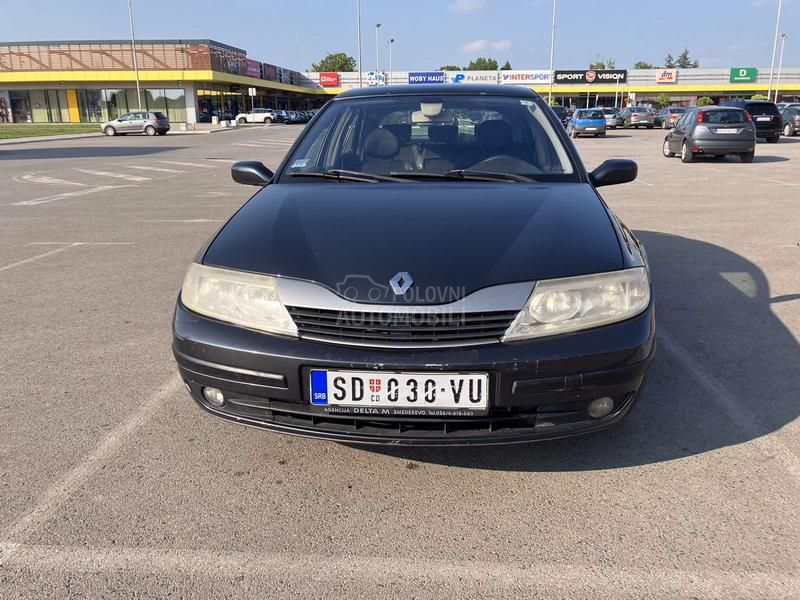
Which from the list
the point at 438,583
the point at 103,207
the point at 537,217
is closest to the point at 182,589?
the point at 438,583

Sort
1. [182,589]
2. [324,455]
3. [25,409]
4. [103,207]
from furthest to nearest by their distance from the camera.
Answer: [103,207], [25,409], [324,455], [182,589]

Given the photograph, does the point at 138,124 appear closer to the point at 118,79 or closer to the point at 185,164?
the point at 118,79

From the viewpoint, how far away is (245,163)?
12.6 feet

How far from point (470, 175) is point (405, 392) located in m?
1.52

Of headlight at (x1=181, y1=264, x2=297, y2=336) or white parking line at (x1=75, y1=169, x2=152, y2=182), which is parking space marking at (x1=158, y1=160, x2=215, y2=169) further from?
headlight at (x1=181, y1=264, x2=297, y2=336)

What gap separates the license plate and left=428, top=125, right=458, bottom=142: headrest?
1863 mm

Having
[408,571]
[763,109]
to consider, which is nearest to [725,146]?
[763,109]

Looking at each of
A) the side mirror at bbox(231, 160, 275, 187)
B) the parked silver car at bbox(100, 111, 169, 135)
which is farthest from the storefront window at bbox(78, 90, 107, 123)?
the side mirror at bbox(231, 160, 275, 187)

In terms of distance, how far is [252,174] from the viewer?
3.71 meters

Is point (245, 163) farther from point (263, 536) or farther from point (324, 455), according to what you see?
point (263, 536)

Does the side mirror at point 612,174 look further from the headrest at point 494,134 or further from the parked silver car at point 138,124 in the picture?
the parked silver car at point 138,124

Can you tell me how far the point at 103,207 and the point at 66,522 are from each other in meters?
8.76

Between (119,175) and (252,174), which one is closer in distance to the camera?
(252,174)

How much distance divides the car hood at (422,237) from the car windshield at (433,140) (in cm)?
26
